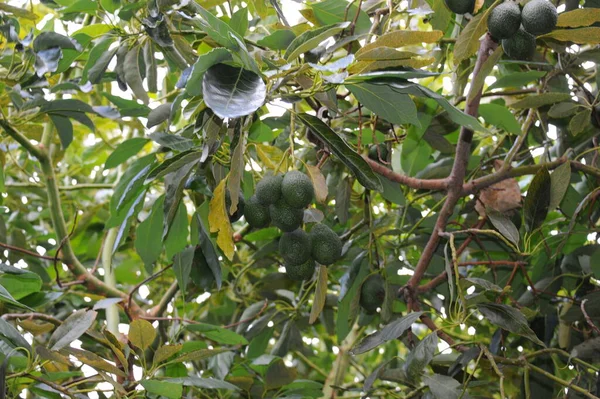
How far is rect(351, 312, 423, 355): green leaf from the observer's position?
1210mm

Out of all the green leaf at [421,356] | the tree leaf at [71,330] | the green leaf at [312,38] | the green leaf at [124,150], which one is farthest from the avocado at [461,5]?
the tree leaf at [71,330]

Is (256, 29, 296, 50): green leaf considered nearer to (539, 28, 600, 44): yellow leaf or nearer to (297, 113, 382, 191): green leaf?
(297, 113, 382, 191): green leaf

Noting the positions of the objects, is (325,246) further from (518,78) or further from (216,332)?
(518,78)

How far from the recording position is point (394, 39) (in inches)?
40.6

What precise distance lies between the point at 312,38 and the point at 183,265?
0.67m

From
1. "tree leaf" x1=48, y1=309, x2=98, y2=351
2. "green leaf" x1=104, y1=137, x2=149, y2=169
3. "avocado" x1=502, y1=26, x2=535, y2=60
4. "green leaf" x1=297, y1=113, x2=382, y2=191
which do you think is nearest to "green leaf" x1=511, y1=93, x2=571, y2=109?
"avocado" x1=502, y1=26, x2=535, y2=60

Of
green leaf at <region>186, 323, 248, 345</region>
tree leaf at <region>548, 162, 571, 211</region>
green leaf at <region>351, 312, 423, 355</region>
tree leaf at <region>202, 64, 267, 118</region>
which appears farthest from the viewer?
green leaf at <region>186, 323, 248, 345</region>

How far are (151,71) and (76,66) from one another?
54cm

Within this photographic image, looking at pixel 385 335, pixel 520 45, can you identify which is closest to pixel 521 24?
pixel 520 45

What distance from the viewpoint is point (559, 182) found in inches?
52.2

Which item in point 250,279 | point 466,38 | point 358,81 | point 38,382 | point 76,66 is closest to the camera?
point 358,81

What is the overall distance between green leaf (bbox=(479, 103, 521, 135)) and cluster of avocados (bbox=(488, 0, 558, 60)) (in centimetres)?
35

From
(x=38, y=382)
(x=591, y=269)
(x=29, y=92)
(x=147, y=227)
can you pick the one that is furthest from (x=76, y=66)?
(x=591, y=269)

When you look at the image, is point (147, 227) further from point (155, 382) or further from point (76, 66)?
point (76, 66)
